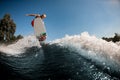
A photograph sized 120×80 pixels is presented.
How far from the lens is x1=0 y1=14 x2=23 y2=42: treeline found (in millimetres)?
61609

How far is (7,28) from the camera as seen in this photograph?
212ft

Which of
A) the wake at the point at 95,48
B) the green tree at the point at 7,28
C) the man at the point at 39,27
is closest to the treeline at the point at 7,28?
the green tree at the point at 7,28

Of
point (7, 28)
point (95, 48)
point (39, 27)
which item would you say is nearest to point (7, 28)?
point (7, 28)

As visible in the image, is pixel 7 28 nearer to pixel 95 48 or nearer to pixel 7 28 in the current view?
pixel 7 28

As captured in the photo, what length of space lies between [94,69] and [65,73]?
63.7 inches

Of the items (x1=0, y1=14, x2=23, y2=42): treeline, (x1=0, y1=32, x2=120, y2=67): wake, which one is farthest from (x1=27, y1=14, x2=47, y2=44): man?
(x1=0, y1=14, x2=23, y2=42): treeline

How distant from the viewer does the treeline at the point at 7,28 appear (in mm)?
61609

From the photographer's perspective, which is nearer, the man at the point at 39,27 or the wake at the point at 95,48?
the wake at the point at 95,48

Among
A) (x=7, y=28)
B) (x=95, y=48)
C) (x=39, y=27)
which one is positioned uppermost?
(x=7, y=28)

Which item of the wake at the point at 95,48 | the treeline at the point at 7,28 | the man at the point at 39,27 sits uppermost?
the treeline at the point at 7,28

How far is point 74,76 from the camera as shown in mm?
9336

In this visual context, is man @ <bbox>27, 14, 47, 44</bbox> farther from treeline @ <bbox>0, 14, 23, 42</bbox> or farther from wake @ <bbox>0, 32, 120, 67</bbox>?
treeline @ <bbox>0, 14, 23, 42</bbox>

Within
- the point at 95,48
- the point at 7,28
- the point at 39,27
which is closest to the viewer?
the point at 95,48

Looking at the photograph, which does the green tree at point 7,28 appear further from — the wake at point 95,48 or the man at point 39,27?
the wake at point 95,48
